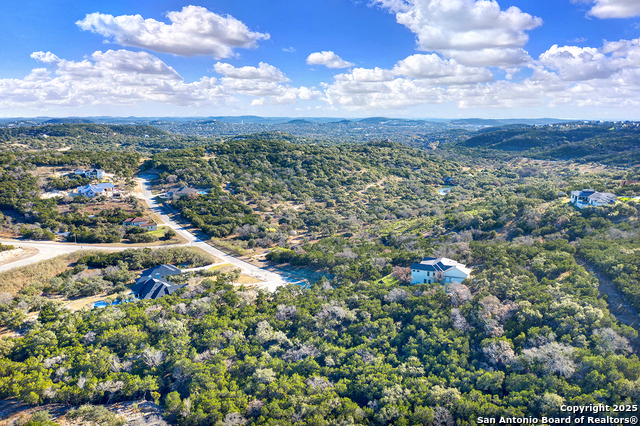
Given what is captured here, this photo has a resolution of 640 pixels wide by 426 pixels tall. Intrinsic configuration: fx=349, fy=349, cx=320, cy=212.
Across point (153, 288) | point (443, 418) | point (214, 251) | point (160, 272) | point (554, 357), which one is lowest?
point (443, 418)

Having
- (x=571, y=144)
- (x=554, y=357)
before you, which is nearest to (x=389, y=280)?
(x=554, y=357)

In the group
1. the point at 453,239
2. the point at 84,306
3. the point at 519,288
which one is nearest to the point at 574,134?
the point at 453,239

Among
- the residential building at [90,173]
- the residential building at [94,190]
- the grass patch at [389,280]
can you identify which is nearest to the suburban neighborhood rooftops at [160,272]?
the grass patch at [389,280]

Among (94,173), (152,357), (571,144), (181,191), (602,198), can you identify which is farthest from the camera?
(571,144)

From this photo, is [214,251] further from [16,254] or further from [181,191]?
[181,191]

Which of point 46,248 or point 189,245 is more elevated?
point 46,248

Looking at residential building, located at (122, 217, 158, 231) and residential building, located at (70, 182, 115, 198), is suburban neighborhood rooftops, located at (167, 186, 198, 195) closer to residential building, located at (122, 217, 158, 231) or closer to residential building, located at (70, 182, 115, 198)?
residential building, located at (70, 182, 115, 198)
